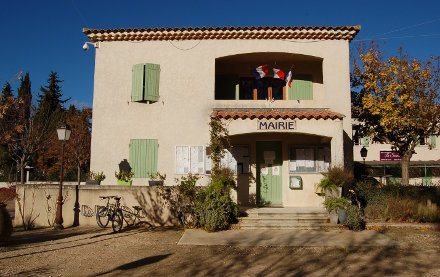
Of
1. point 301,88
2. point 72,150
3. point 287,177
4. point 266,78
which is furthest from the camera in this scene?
point 72,150

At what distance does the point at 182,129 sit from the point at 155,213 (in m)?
3.13

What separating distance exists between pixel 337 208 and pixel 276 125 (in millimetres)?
3125

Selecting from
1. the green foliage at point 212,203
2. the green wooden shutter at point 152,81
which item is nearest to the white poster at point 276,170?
the green foliage at point 212,203

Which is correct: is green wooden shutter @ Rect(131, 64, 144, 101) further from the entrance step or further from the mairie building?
the entrance step

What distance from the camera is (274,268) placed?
6.89 metres

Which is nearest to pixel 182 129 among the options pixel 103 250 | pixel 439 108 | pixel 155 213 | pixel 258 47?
pixel 155 213

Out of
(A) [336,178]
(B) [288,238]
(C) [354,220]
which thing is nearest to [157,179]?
(B) [288,238]

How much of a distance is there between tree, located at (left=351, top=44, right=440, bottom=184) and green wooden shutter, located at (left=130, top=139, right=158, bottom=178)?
8.28 m

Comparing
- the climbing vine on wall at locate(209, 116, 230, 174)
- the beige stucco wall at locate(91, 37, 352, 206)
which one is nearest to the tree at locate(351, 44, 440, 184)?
the beige stucco wall at locate(91, 37, 352, 206)

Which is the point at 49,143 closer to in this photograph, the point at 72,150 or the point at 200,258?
the point at 72,150

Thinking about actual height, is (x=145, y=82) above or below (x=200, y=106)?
above

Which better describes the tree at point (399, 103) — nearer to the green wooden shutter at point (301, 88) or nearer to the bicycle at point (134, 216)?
the green wooden shutter at point (301, 88)

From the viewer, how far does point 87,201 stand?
39.3ft

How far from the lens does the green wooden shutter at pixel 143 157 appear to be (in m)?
13.1
